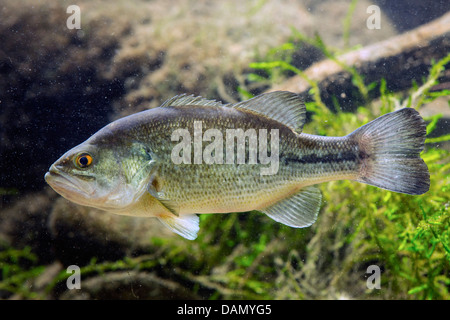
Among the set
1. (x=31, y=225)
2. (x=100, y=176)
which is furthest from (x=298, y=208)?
(x=31, y=225)

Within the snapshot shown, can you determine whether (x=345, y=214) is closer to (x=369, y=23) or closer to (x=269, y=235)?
(x=269, y=235)

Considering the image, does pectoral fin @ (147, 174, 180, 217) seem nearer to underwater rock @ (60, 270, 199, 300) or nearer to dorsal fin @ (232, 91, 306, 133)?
dorsal fin @ (232, 91, 306, 133)

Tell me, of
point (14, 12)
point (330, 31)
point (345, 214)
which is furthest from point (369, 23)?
point (14, 12)

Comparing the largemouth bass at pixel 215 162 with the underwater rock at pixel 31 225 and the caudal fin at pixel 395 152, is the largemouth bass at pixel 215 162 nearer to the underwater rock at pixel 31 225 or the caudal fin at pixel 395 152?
the caudal fin at pixel 395 152

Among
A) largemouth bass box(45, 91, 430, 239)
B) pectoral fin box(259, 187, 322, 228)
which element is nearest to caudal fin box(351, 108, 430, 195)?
largemouth bass box(45, 91, 430, 239)

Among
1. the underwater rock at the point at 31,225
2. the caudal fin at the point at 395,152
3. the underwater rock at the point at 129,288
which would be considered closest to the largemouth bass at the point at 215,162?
the caudal fin at the point at 395,152

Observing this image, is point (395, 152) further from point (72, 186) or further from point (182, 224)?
point (72, 186)
